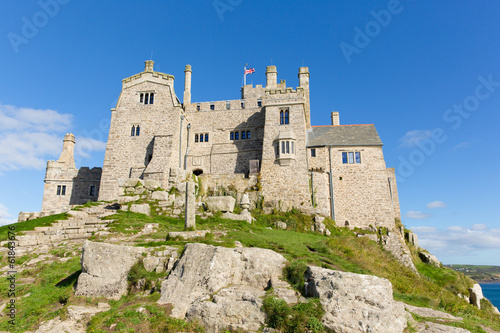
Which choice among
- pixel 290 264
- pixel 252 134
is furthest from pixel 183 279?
pixel 252 134

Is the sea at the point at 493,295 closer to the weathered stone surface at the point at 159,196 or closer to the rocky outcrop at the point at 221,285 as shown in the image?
the weathered stone surface at the point at 159,196

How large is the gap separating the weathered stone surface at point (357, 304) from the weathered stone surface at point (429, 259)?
24902 mm

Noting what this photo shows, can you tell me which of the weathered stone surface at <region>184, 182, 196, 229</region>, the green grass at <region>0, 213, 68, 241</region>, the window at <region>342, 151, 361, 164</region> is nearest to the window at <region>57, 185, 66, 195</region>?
the green grass at <region>0, 213, 68, 241</region>

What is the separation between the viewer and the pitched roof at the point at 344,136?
1310 inches

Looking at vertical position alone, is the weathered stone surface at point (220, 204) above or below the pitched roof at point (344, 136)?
below

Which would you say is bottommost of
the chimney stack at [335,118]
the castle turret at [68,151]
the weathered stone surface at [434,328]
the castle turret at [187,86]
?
the weathered stone surface at [434,328]

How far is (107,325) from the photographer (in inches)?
389

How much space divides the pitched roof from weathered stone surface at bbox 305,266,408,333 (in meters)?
23.9

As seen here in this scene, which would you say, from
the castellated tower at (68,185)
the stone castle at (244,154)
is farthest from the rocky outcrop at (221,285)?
the castellated tower at (68,185)

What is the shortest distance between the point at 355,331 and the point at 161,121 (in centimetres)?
3173

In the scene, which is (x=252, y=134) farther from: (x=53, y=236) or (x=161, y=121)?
(x=53, y=236)

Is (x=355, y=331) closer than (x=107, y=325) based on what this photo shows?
Yes

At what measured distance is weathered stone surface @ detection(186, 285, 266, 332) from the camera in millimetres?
9938

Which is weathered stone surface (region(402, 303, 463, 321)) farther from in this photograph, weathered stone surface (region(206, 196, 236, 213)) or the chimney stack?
the chimney stack
